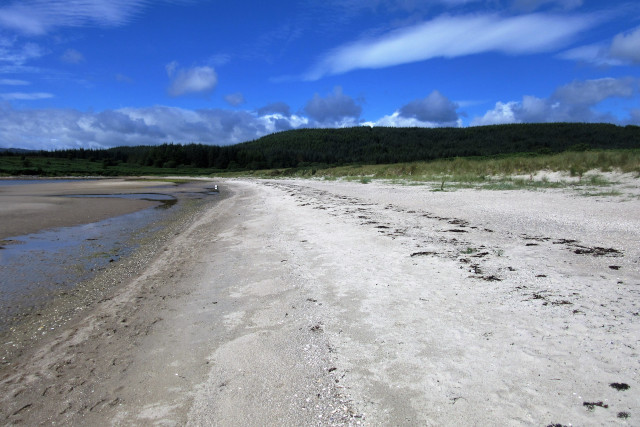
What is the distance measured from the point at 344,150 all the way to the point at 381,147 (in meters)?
12.6

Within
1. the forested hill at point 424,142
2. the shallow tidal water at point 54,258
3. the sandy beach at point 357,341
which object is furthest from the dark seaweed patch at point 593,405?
A: the forested hill at point 424,142

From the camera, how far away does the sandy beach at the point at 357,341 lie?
2.60 meters

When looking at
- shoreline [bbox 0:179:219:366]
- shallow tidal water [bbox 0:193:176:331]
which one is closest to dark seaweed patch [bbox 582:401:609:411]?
shoreline [bbox 0:179:219:366]

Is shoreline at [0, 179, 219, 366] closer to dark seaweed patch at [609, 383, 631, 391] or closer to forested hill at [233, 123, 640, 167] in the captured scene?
dark seaweed patch at [609, 383, 631, 391]

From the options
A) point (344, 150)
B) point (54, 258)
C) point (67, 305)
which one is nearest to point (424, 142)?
point (344, 150)

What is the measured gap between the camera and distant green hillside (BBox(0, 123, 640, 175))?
85.9 meters

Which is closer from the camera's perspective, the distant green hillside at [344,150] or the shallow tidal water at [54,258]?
the shallow tidal water at [54,258]

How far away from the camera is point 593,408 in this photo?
239cm

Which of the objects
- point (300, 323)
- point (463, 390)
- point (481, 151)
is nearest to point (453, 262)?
point (300, 323)

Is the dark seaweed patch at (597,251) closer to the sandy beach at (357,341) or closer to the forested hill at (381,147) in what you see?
the sandy beach at (357,341)

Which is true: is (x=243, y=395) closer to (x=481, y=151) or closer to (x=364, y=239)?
(x=364, y=239)

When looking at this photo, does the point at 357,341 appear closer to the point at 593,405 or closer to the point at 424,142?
the point at 593,405

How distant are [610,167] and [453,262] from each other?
16108 millimetres

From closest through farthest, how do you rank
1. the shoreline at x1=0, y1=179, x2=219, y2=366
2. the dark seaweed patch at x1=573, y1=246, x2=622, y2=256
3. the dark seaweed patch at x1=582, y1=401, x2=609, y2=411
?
the dark seaweed patch at x1=582, y1=401, x2=609, y2=411, the shoreline at x1=0, y1=179, x2=219, y2=366, the dark seaweed patch at x1=573, y1=246, x2=622, y2=256
